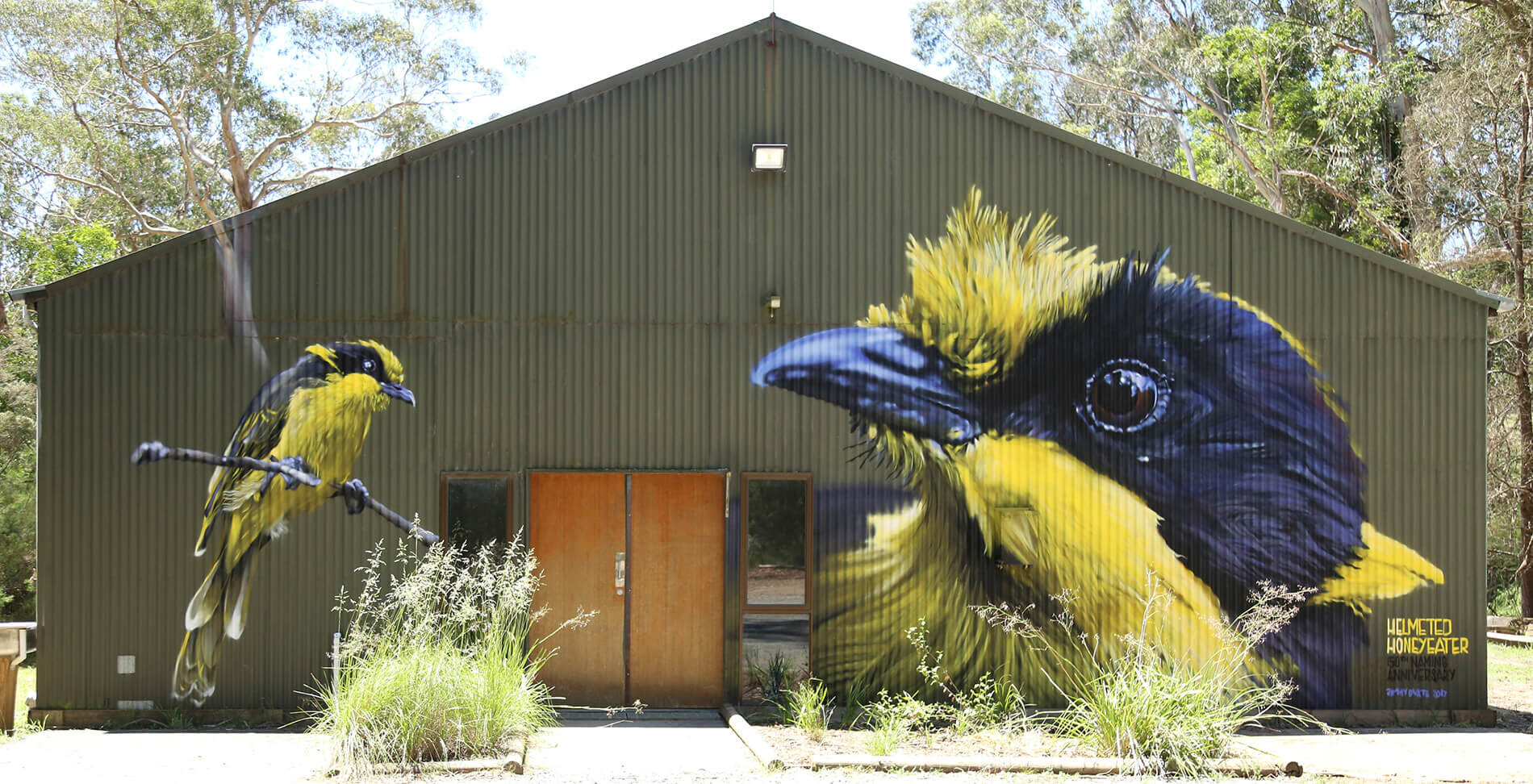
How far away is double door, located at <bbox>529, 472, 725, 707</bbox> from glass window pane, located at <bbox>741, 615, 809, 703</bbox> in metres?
0.26

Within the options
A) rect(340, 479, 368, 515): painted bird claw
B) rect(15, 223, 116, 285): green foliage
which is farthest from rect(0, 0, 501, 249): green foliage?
rect(340, 479, 368, 515): painted bird claw

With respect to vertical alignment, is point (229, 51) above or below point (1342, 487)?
above

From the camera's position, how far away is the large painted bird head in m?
10.5

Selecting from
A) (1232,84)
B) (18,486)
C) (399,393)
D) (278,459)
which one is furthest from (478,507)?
(1232,84)

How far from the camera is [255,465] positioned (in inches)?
410

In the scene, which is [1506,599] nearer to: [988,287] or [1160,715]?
[988,287]

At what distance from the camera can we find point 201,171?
91.5 feet

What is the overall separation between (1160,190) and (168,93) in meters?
22.9

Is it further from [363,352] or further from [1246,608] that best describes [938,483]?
[363,352]

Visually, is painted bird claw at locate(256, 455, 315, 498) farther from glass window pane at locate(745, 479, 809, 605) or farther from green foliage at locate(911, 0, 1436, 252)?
green foliage at locate(911, 0, 1436, 252)

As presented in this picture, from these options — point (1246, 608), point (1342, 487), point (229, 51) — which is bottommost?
point (1246, 608)

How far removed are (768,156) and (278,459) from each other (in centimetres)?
507

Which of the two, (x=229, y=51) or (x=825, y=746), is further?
(x=229, y=51)

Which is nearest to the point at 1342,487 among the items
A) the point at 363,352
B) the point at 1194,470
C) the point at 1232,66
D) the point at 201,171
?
the point at 1194,470
